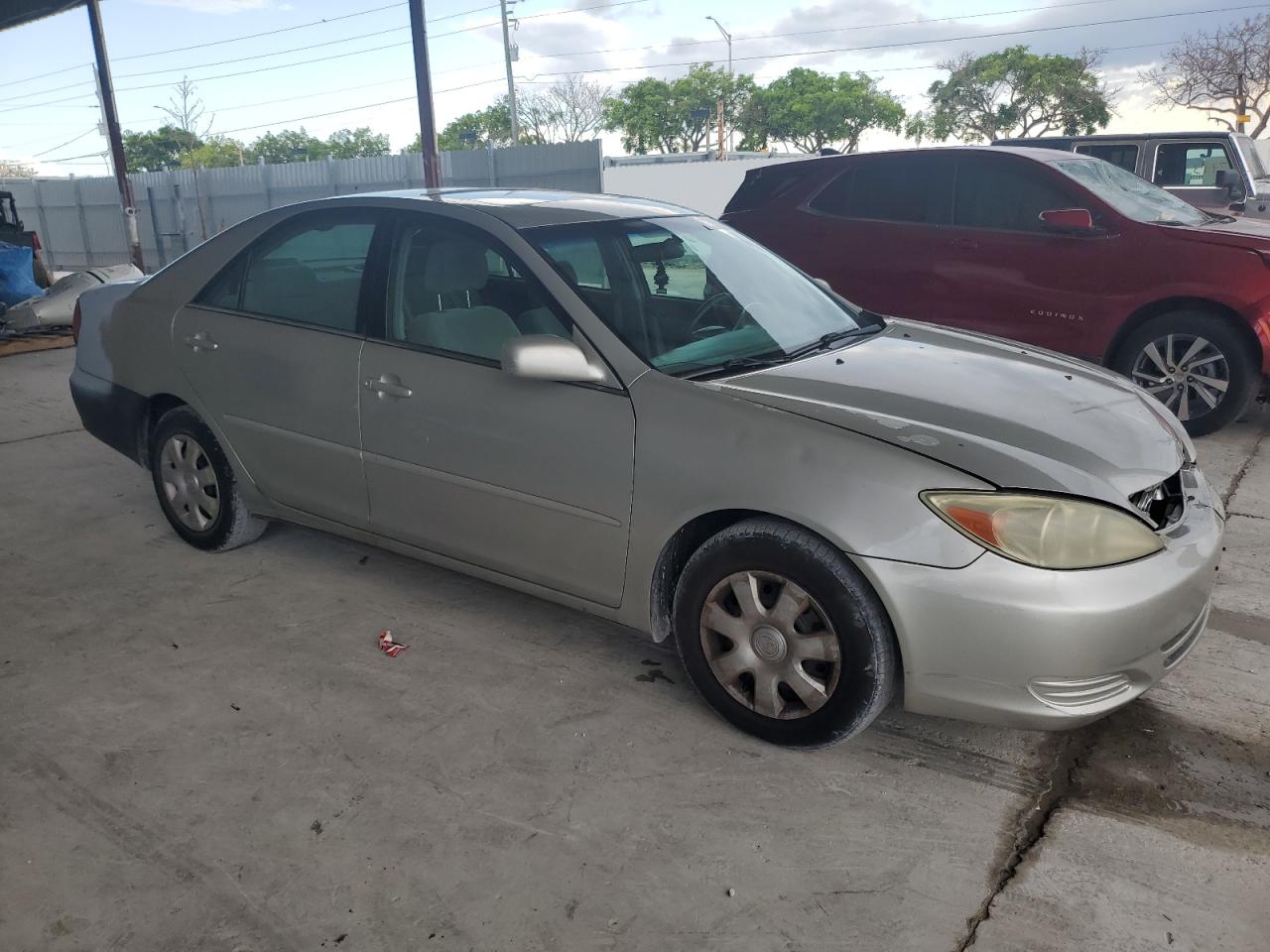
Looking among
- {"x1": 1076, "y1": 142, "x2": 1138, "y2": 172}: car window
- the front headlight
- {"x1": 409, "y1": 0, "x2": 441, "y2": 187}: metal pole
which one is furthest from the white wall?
the front headlight

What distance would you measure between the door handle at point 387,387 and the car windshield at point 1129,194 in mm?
4772

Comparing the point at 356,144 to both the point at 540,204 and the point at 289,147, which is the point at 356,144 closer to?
the point at 289,147

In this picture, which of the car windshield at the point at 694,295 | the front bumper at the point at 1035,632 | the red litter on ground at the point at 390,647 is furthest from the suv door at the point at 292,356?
the front bumper at the point at 1035,632

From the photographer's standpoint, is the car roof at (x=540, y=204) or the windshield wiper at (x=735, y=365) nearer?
the windshield wiper at (x=735, y=365)

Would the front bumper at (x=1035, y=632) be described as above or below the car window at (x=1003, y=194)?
below

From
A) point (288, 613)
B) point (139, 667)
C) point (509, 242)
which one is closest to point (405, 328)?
point (509, 242)

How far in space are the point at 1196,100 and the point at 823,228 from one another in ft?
112

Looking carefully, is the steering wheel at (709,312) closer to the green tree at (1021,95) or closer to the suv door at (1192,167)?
the suv door at (1192,167)

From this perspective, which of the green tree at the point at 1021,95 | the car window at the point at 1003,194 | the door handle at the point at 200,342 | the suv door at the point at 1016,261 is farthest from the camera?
the green tree at the point at 1021,95

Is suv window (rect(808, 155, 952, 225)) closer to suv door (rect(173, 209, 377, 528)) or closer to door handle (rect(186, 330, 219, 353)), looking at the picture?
suv door (rect(173, 209, 377, 528))

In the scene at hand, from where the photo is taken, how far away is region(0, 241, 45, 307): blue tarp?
11.4 metres

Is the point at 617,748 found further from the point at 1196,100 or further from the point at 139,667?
the point at 1196,100

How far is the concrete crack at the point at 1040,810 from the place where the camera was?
89.4 inches

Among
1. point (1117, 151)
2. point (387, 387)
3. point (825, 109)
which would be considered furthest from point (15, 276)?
point (825, 109)
